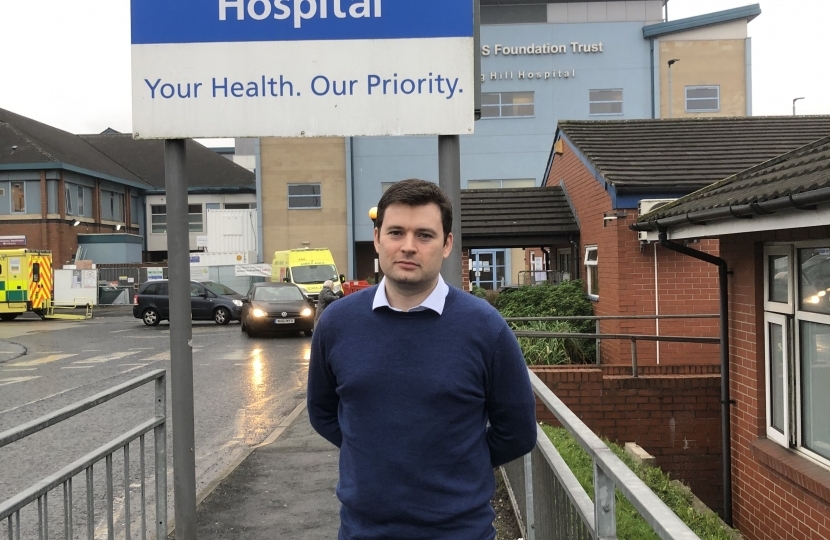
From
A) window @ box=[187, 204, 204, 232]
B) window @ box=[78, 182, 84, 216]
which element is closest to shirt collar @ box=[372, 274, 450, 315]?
window @ box=[78, 182, 84, 216]

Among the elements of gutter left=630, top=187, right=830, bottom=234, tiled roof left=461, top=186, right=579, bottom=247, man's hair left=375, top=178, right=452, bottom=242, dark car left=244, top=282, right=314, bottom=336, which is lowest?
dark car left=244, top=282, right=314, bottom=336

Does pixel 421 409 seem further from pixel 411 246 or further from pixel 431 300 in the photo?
pixel 411 246

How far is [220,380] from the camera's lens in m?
13.5

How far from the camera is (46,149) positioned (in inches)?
1671

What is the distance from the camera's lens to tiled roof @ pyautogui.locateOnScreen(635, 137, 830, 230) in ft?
16.5

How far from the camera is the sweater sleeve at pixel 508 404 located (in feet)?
7.83

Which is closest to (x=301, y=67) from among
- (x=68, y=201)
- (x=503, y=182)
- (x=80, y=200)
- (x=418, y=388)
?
(x=418, y=388)

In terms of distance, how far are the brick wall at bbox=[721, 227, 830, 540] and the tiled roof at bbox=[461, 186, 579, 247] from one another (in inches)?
288

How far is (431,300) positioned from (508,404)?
392 millimetres

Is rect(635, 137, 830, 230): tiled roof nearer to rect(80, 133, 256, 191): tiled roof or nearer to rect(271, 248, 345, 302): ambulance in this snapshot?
rect(271, 248, 345, 302): ambulance

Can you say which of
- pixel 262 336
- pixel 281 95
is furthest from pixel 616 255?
pixel 262 336

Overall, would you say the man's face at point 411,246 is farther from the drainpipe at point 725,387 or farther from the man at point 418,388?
the drainpipe at point 725,387

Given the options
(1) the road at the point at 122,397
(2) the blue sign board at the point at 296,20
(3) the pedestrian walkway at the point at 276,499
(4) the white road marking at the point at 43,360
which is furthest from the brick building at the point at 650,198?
(4) the white road marking at the point at 43,360

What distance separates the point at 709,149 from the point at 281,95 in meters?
10.9
